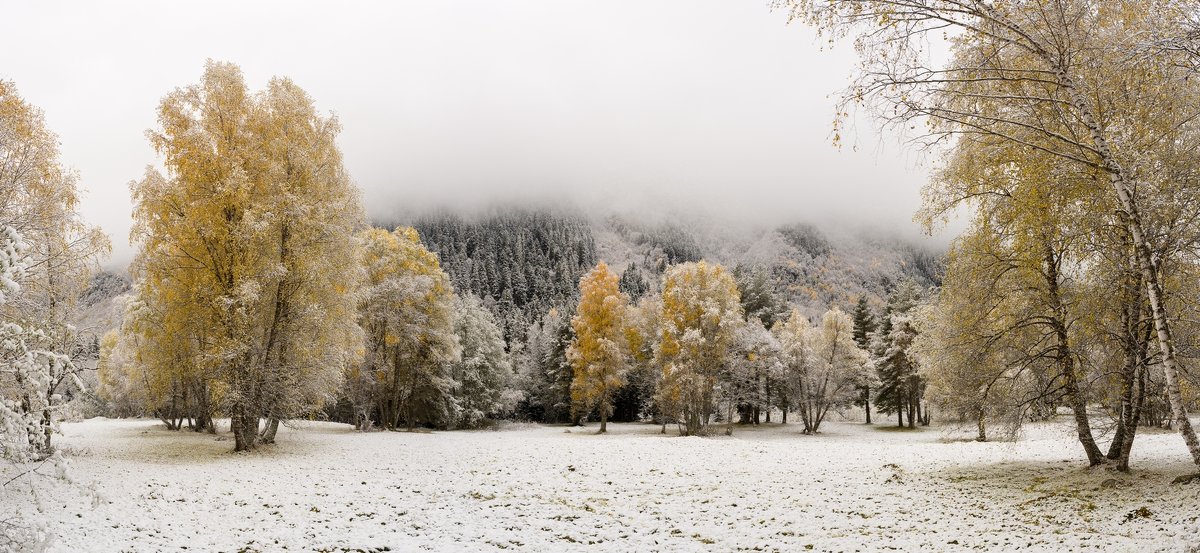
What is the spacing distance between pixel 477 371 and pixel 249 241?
25431 mm

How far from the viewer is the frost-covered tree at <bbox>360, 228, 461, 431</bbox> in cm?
2992

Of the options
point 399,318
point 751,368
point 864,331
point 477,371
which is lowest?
point 477,371

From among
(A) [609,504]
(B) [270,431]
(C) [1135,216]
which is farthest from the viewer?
(B) [270,431]

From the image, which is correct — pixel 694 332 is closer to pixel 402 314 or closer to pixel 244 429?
pixel 402 314

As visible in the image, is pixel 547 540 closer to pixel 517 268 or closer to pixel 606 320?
pixel 606 320

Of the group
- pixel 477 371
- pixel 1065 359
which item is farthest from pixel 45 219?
pixel 477 371

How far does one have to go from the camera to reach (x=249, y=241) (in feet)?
59.3

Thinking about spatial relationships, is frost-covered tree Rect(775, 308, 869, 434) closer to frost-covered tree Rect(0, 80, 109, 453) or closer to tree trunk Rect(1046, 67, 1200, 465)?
tree trunk Rect(1046, 67, 1200, 465)

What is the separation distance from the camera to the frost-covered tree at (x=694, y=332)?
31656mm

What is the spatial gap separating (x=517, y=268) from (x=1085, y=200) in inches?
7211

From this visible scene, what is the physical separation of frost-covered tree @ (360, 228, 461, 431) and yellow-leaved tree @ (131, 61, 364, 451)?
9692mm

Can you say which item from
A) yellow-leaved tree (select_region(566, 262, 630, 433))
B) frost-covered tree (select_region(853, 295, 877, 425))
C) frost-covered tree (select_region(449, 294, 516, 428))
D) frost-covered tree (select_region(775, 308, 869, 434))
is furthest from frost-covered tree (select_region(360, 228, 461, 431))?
frost-covered tree (select_region(853, 295, 877, 425))

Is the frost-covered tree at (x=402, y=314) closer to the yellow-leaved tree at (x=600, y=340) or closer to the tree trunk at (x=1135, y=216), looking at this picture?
the yellow-leaved tree at (x=600, y=340)

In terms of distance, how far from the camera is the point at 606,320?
35375mm
